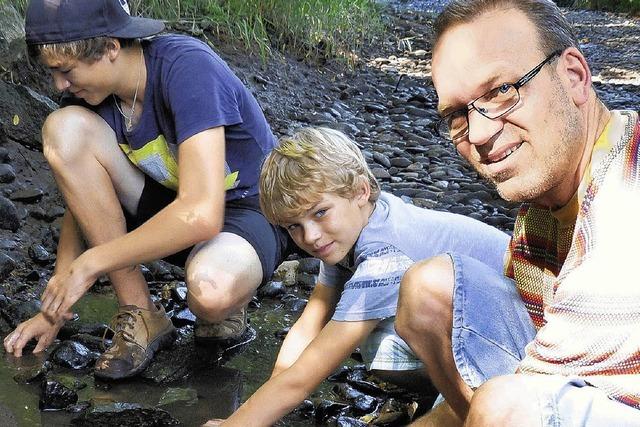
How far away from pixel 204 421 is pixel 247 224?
697 millimetres

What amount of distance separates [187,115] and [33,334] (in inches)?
38.8

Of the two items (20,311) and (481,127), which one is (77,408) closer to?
(20,311)

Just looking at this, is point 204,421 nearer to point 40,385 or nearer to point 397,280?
point 40,385

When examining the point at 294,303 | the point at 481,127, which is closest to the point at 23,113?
the point at 294,303

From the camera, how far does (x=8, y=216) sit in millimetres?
4234

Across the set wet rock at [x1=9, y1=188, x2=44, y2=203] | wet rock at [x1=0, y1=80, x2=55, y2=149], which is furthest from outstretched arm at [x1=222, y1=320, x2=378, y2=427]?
wet rock at [x1=0, y1=80, x2=55, y2=149]

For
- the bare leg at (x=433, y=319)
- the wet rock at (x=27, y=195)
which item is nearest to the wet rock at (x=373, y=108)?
the wet rock at (x=27, y=195)

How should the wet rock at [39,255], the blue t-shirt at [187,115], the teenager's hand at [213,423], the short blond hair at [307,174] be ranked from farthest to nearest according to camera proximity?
the wet rock at [39,255]
the blue t-shirt at [187,115]
the teenager's hand at [213,423]
the short blond hair at [307,174]

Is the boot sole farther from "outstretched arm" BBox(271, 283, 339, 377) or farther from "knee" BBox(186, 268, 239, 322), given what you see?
"outstretched arm" BBox(271, 283, 339, 377)

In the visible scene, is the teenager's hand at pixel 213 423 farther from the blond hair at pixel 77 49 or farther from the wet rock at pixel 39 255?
the wet rock at pixel 39 255

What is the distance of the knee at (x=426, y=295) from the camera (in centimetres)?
222

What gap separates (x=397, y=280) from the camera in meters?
2.64

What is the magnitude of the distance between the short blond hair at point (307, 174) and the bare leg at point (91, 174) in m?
0.77

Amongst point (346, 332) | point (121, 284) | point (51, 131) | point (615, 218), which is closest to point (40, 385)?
point (121, 284)
